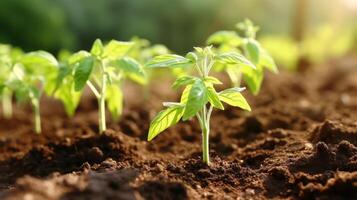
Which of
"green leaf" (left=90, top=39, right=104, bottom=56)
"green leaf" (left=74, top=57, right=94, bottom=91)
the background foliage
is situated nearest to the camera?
"green leaf" (left=74, top=57, right=94, bottom=91)

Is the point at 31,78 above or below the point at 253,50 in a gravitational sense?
below

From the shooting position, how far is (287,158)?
279 cm

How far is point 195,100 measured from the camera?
7.60 feet

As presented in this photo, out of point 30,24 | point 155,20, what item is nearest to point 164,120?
point 30,24

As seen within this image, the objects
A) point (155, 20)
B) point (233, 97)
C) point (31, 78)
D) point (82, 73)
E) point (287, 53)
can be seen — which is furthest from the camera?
point (155, 20)

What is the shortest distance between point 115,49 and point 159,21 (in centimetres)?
1338

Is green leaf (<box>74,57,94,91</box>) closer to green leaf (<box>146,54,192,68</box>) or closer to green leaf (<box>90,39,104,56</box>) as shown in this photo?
green leaf (<box>90,39,104,56</box>)

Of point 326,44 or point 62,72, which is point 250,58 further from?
point 326,44

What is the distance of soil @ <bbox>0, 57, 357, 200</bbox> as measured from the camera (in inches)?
87.5

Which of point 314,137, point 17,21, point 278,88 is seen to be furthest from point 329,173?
point 17,21

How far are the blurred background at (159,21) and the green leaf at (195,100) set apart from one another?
8.32 metres

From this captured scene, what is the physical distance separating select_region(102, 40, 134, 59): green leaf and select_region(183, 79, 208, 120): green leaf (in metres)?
0.79

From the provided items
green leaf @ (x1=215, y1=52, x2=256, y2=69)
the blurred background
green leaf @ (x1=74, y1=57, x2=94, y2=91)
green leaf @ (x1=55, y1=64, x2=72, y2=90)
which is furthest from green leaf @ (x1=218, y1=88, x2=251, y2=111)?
the blurred background

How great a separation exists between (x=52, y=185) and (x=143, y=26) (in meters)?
13.7
